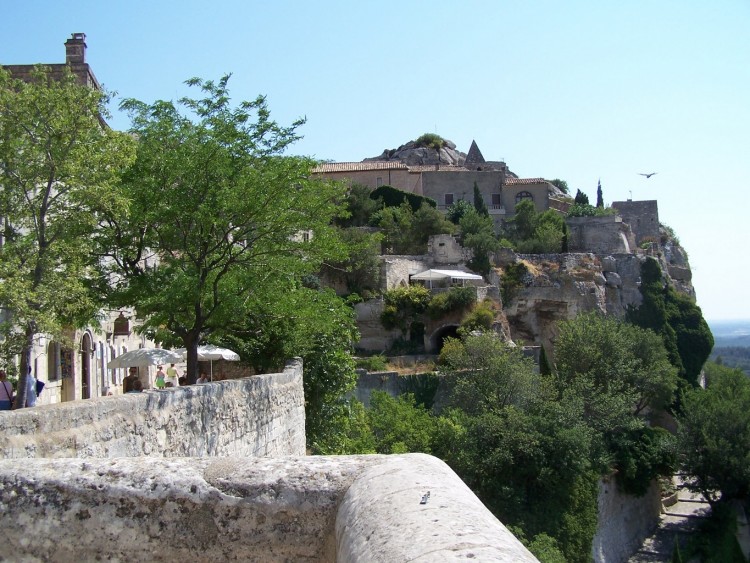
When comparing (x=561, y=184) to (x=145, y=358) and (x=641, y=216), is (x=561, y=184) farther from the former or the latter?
(x=145, y=358)

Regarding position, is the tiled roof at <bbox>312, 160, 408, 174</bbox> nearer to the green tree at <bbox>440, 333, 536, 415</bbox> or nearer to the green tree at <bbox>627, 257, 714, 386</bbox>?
the green tree at <bbox>627, 257, 714, 386</bbox>

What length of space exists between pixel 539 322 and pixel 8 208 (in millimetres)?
41337

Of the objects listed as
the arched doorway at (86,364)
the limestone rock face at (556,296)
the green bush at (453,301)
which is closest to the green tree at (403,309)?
the green bush at (453,301)

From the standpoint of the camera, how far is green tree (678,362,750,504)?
3431cm

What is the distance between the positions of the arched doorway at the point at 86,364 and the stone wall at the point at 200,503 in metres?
18.8

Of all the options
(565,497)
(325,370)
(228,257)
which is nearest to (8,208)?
(228,257)

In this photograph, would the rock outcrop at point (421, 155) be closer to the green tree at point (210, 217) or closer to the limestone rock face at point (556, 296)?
the limestone rock face at point (556, 296)

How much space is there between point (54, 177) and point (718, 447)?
1255 inches

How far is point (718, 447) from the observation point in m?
34.4

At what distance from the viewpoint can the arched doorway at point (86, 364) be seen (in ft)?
70.8

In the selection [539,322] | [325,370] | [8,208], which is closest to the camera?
[8,208]

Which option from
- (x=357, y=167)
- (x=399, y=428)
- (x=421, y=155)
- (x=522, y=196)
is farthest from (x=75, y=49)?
(x=421, y=155)

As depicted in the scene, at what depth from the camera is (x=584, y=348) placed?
131 ft

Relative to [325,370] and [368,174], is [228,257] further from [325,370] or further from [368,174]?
[368,174]
